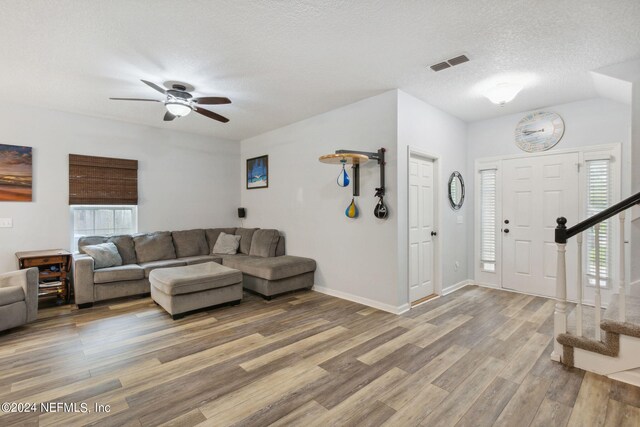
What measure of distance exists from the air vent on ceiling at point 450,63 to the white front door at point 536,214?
2.36 m

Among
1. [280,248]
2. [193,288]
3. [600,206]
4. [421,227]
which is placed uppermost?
[600,206]

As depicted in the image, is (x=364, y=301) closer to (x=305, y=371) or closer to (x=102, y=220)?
(x=305, y=371)

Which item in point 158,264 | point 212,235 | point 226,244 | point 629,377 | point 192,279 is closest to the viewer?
point 629,377

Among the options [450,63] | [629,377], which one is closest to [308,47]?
[450,63]

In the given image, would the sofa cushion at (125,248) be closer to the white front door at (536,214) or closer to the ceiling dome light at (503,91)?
the ceiling dome light at (503,91)

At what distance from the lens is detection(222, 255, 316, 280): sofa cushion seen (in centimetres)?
429

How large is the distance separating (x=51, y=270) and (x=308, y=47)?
435 cm

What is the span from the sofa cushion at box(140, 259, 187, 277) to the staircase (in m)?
4.79

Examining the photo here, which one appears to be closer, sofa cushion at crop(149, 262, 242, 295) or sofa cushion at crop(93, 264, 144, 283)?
sofa cushion at crop(149, 262, 242, 295)

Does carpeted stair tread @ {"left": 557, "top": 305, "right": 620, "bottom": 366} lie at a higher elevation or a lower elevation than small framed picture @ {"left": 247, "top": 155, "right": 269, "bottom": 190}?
lower

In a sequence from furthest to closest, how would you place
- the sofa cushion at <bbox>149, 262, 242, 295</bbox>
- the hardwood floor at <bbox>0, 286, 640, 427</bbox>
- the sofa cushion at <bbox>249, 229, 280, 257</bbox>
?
1. the sofa cushion at <bbox>249, 229, 280, 257</bbox>
2. the sofa cushion at <bbox>149, 262, 242, 295</bbox>
3. the hardwood floor at <bbox>0, 286, 640, 427</bbox>

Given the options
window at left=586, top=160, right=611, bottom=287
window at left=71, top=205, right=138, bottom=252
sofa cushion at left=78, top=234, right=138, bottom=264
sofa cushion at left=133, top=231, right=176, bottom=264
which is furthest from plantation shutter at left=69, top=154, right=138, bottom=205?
window at left=586, top=160, right=611, bottom=287

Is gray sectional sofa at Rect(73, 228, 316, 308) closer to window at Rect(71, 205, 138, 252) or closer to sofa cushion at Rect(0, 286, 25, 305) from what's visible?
window at Rect(71, 205, 138, 252)

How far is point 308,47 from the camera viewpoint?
2773mm
